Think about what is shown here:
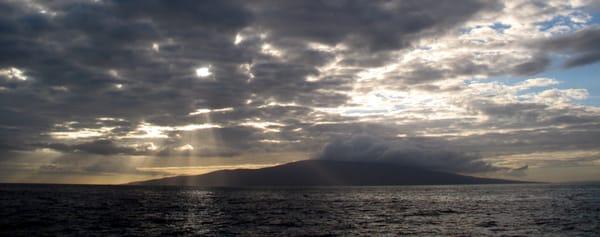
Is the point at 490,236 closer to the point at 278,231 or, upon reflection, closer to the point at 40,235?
the point at 278,231

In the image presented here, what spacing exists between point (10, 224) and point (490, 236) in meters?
61.5

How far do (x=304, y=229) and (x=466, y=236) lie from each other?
20.3 m

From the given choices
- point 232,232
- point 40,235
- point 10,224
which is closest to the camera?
point 40,235

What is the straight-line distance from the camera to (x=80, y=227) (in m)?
62.7

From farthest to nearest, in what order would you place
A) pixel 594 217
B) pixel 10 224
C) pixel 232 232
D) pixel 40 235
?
pixel 594 217
pixel 10 224
pixel 232 232
pixel 40 235

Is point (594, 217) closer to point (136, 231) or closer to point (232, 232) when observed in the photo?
point (232, 232)

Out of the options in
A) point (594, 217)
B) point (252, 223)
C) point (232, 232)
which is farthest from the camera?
point (594, 217)

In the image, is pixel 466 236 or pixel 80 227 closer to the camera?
pixel 466 236

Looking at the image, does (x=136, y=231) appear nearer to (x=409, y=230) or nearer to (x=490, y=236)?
(x=409, y=230)

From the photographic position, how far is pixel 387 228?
216 feet

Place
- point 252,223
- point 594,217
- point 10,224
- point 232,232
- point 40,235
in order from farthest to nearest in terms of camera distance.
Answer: point 594,217
point 252,223
point 10,224
point 232,232
point 40,235

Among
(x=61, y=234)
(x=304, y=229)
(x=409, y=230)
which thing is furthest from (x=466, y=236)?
(x=61, y=234)

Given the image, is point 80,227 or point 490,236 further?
point 80,227

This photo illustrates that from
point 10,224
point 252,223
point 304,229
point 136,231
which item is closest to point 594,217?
point 304,229
